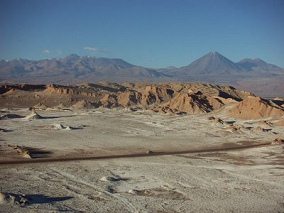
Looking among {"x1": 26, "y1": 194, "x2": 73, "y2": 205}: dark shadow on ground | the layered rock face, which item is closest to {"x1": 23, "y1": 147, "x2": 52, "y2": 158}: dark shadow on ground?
{"x1": 26, "y1": 194, "x2": 73, "y2": 205}: dark shadow on ground

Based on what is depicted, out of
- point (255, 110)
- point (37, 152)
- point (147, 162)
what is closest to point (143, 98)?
point (255, 110)

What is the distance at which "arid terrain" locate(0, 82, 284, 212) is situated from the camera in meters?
21.8

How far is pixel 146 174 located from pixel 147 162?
3.99 m

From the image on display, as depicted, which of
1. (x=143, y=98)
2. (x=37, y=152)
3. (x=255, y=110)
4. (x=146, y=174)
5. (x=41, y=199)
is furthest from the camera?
(x=143, y=98)

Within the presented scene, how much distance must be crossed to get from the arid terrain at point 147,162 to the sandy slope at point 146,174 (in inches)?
1.8

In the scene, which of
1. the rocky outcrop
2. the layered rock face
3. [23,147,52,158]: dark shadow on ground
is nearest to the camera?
[23,147,52,158]: dark shadow on ground

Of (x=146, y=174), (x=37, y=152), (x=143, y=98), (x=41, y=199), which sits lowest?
(x=37, y=152)

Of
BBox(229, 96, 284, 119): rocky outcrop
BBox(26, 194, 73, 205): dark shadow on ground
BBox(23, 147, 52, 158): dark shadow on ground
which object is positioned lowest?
BBox(23, 147, 52, 158): dark shadow on ground

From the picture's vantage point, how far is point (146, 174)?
27.4 meters

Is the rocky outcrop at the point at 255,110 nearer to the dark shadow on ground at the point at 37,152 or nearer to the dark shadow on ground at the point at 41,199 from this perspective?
the dark shadow on ground at the point at 37,152

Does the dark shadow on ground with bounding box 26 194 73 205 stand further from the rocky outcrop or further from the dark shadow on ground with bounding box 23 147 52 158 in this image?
the rocky outcrop

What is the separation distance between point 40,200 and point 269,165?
50.3 feet

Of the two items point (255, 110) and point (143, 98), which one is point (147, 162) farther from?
point (143, 98)

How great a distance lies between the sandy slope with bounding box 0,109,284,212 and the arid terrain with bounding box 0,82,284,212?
46 millimetres
